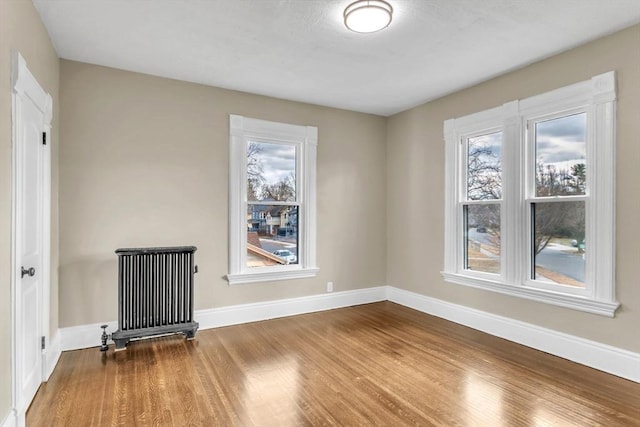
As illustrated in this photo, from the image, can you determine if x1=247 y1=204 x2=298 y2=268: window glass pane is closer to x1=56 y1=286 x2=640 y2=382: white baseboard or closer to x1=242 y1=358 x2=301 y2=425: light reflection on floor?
x1=56 y1=286 x2=640 y2=382: white baseboard

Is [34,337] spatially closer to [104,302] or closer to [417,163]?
[104,302]

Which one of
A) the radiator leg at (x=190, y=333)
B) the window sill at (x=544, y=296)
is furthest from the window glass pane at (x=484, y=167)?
the radiator leg at (x=190, y=333)

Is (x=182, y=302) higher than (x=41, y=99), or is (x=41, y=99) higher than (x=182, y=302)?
(x=41, y=99)

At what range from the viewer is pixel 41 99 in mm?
2641

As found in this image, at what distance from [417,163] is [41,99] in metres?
4.07

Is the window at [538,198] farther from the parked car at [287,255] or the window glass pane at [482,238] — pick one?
the parked car at [287,255]

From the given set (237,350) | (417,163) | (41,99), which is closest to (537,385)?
(237,350)

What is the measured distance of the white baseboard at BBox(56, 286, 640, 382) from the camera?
2.96 m

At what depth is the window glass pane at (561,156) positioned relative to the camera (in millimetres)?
3201

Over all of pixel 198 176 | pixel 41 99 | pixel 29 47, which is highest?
pixel 29 47

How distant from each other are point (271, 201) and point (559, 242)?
3.11 metres

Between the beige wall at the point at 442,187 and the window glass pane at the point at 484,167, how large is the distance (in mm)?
351

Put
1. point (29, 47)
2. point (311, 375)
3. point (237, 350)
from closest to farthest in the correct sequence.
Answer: point (29, 47) → point (311, 375) → point (237, 350)

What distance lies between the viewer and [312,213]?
15.7ft
